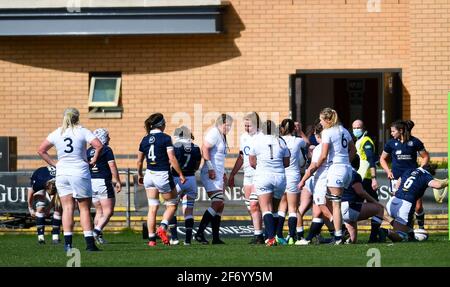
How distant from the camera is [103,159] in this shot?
2202cm

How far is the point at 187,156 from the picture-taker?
21234mm

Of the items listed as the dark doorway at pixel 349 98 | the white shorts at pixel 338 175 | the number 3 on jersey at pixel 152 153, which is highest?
the dark doorway at pixel 349 98

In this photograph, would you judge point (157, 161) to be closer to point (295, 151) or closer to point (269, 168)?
point (269, 168)

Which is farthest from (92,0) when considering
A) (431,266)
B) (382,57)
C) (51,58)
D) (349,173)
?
(431,266)

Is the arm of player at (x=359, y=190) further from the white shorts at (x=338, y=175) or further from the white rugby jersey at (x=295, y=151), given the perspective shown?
the white shorts at (x=338, y=175)

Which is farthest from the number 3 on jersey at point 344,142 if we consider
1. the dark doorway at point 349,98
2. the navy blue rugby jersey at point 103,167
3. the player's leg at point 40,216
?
the dark doorway at point 349,98

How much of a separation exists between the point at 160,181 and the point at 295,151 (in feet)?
7.49

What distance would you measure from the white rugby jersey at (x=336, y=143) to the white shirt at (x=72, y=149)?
137 inches

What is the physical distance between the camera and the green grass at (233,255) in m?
16.8

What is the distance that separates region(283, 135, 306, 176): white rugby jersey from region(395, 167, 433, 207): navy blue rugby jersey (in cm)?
167

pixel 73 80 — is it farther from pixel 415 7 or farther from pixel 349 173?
pixel 349 173

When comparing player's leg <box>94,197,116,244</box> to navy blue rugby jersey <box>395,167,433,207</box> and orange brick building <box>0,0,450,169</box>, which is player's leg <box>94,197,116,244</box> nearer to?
navy blue rugby jersey <box>395,167,433,207</box>

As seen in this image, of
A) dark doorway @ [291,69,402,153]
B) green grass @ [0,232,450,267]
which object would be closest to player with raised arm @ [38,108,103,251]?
green grass @ [0,232,450,267]

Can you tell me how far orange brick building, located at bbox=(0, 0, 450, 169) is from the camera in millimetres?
27203
